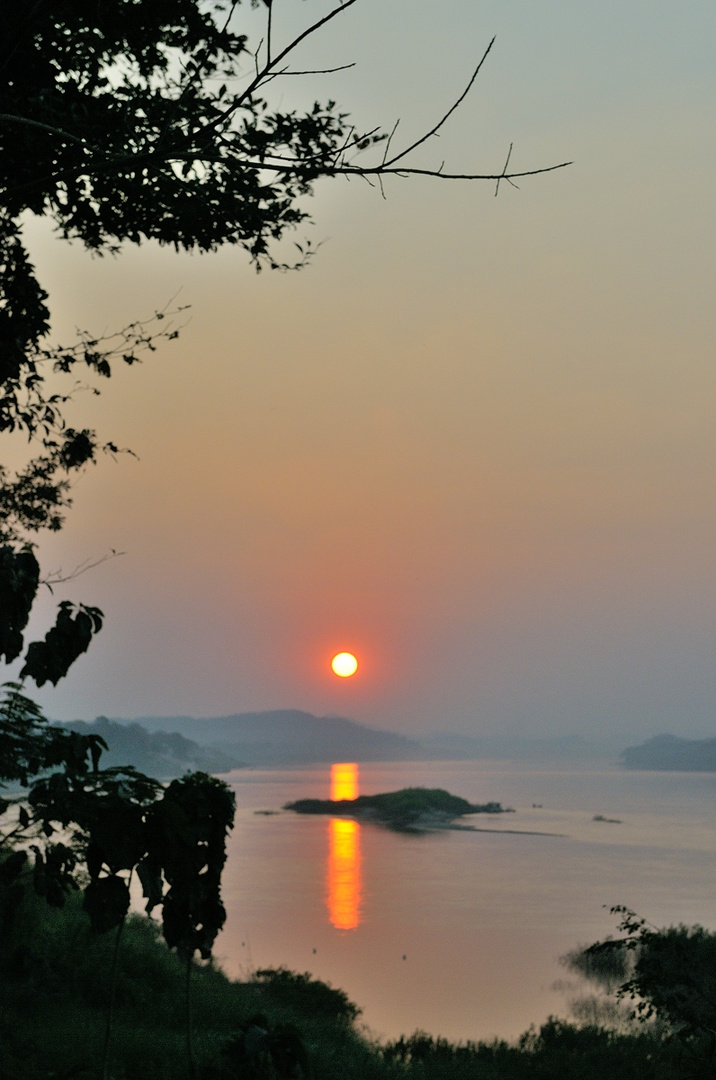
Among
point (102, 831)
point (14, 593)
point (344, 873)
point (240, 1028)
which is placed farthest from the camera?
point (344, 873)

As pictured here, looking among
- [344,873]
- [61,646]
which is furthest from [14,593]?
[344,873]

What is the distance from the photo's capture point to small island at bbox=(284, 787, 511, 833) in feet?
328

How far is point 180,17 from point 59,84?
1901 mm

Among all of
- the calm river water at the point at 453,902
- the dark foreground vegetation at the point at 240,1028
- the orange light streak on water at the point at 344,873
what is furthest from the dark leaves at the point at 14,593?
the orange light streak on water at the point at 344,873

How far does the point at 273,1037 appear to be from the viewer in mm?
7934

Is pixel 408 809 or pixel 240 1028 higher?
pixel 240 1028

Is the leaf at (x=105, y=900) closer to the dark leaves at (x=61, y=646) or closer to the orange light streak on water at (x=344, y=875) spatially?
the dark leaves at (x=61, y=646)

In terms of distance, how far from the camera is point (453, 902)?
5438 cm

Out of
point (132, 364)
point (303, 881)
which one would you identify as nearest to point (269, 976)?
point (132, 364)

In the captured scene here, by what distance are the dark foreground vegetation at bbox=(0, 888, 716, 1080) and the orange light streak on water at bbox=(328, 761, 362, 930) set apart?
22566 mm

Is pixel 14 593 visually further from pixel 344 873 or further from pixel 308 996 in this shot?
pixel 344 873

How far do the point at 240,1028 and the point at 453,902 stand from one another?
49066 millimetres

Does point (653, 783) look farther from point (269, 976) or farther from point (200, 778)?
point (200, 778)

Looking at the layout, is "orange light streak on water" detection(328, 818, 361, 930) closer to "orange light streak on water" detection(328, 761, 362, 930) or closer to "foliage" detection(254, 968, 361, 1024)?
"orange light streak on water" detection(328, 761, 362, 930)
